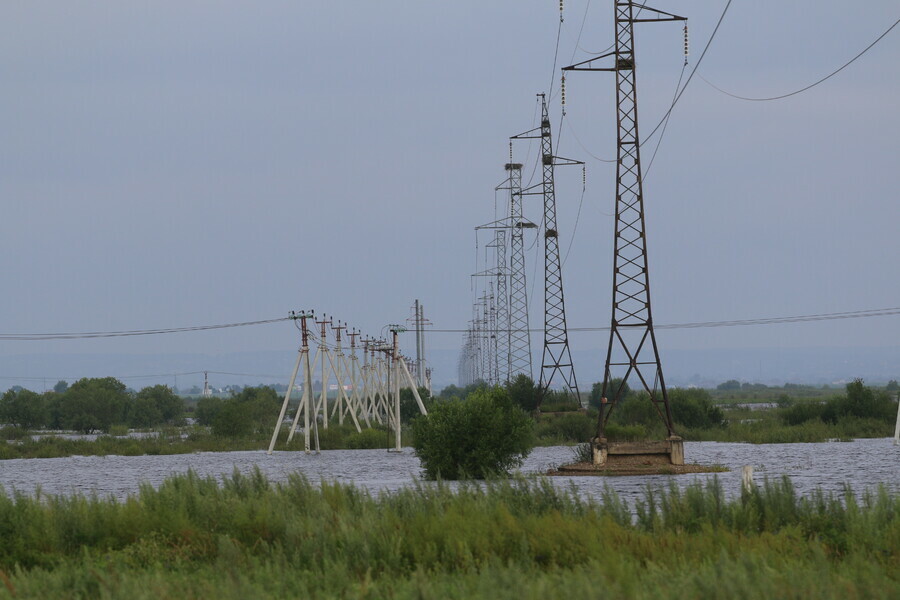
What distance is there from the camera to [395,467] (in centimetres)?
6250

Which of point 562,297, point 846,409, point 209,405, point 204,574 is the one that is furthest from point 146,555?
point 209,405

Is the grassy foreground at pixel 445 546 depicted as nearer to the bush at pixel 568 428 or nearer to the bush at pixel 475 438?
the bush at pixel 475 438

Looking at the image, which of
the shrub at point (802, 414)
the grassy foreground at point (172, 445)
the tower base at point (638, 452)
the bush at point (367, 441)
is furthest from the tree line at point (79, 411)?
the tower base at point (638, 452)

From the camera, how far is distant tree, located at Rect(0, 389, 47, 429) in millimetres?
149250

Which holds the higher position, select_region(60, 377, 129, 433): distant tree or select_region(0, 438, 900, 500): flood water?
select_region(60, 377, 129, 433): distant tree

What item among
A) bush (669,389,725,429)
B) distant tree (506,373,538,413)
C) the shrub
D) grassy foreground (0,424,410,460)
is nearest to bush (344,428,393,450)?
grassy foreground (0,424,410,460)

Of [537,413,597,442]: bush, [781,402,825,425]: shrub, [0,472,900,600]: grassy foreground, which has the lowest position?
[0,472,900,600]: grassy foreground

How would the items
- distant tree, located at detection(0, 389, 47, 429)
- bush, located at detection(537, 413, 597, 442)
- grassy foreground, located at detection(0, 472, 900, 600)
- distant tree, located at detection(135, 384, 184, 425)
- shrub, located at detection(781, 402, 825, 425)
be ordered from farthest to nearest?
distant tree, located at detection(135, 384, 184, 425)
distant tree, located at detection(0, 389, 47, 429)
shrub, located at detection(781, 402, 825, 425)
bush, located at detection(537, 413, 597, 442)
grassy foreground, located at detection(0, 472, 900, 600)

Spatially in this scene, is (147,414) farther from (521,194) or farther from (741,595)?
(741,595)

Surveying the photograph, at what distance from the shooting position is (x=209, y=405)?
19488 centimetres

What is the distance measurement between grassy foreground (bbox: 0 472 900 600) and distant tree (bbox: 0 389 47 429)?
5182 inches

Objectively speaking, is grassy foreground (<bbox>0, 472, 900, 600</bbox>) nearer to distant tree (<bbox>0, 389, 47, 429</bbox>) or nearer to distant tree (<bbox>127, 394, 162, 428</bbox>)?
distant tree (<bbox>0, 389, 47, 429</bbox>)

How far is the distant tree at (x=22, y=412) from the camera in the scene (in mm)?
149250

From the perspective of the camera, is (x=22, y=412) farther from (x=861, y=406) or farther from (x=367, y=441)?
(x=861, y=406)
